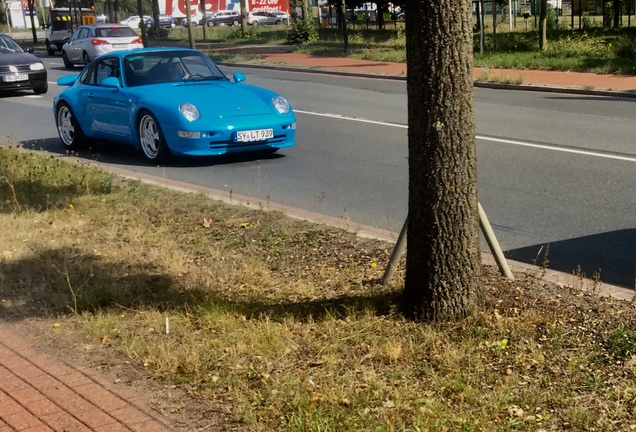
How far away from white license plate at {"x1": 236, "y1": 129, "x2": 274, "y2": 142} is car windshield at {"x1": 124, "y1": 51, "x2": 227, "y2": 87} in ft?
4.94

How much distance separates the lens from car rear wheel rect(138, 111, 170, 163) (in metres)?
11.5

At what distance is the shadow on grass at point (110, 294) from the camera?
18.2 ft

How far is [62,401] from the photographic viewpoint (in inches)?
178

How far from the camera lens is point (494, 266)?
628cm

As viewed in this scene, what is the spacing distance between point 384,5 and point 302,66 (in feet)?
51.0

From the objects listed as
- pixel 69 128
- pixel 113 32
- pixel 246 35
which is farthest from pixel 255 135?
pixel 246 35

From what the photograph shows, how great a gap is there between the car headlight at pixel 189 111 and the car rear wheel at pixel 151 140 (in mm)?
471

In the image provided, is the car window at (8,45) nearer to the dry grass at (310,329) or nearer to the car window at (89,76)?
the car window at (89,76)

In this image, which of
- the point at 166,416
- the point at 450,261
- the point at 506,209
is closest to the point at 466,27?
the point at 450,261

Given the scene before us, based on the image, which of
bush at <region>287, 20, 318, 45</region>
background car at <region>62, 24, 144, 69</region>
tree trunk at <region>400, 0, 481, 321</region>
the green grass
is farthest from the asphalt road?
bush at <region>287, 20, 318, 45</region>

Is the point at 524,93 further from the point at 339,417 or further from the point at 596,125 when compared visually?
the point at 339,417

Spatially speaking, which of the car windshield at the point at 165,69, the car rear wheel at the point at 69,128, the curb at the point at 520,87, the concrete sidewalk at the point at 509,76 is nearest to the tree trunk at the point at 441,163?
the car windshield at the point at 165,69

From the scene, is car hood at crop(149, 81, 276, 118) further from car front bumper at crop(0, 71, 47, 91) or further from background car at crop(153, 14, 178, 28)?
background car at crop(153, 14, 178, 28)

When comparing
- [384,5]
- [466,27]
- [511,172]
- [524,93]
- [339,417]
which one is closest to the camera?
[339,417]
